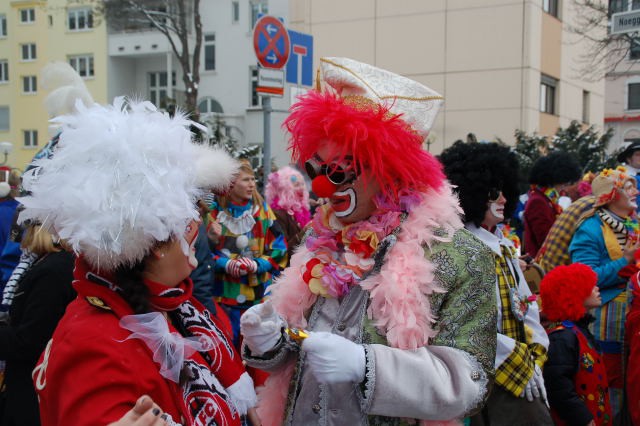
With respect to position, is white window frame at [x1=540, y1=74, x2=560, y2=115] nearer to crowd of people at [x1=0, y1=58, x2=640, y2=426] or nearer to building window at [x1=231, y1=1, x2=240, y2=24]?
building window at [x1=231, y1=1, x2=240, y2=24]

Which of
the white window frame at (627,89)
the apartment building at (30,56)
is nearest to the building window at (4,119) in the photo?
the apartment building at (30,56)

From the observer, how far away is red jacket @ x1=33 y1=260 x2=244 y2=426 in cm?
151

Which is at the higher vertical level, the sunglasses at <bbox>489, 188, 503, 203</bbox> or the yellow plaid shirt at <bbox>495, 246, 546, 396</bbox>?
the sunglasses at <bbox>489, 188, 503, 203</bbox>

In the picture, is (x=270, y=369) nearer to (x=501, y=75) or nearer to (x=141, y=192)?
(x=141, y=192)

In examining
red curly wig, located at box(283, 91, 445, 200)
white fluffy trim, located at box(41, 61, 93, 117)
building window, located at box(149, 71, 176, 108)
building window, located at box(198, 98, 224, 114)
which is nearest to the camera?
red curly wig, located at box(283, 91, 445, 200)

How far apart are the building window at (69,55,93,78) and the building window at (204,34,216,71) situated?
7175 millimetres

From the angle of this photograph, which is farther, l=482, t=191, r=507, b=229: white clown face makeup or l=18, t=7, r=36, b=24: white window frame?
l=18, t=7, r=36, b=24: white window frame

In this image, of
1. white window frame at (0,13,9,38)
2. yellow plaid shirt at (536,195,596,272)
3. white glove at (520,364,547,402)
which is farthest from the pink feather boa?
white window frame at (0,13,9,38)

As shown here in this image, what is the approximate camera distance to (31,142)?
3266 cm

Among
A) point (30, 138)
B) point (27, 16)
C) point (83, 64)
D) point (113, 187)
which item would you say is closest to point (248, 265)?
point (113, 187)

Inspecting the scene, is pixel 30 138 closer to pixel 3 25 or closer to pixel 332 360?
pixel 3 25

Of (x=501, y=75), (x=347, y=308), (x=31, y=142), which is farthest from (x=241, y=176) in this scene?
(x=31, y=142)

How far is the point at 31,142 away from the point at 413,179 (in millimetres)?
34741

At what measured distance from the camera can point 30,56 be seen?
3312 centimetres
